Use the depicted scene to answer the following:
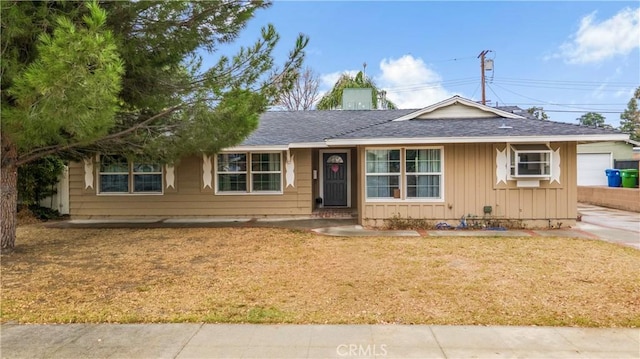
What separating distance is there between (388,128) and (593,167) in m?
15.1

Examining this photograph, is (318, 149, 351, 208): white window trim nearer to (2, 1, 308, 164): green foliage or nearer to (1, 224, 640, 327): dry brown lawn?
(1, 224, 640, 327): dry brown lawn

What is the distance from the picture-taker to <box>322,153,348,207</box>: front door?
1242 cm

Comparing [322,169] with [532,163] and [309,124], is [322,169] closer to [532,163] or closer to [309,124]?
[309,124]

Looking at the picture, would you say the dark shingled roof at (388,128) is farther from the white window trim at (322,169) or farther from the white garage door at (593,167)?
the white garage door at (593,167)

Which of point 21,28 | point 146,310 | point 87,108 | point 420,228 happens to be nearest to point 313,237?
point 420,228

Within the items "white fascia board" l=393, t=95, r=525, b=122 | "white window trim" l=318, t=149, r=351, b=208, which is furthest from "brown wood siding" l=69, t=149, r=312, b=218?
"white fascia board" l=393, t=95, r=525, b=122

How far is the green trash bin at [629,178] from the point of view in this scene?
13.5m

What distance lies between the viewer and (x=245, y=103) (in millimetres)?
6555

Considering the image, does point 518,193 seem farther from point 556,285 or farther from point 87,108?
point 87,108

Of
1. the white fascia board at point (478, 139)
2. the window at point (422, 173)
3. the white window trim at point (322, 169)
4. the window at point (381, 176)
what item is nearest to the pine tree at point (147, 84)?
the white fascia board at point (478, 139)

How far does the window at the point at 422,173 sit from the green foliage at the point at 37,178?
10.8 meters

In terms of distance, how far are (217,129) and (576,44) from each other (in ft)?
53.6

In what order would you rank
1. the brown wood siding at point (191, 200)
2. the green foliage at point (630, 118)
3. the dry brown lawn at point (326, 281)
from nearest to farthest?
the dry brown lawn at point (326, 281) < the brown wood siding at point (191, 200) < the green foliage at point (630, 118)

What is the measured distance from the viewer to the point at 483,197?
948cm
